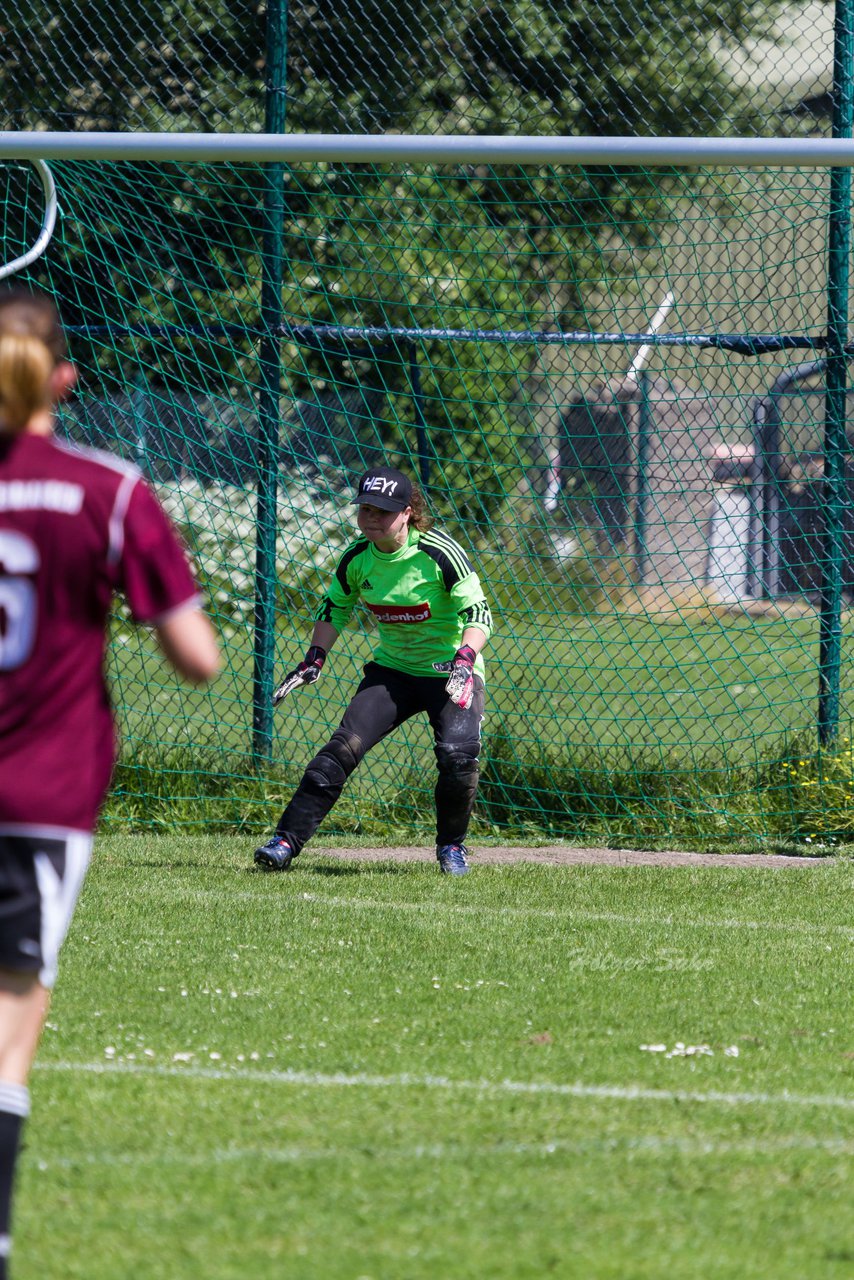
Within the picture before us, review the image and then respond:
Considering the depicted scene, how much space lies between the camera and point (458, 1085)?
14.0ft

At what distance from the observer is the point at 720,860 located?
8.06 m

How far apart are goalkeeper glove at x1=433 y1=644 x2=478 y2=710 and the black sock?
4.13 metres

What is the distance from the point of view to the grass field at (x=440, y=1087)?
3.21 meters

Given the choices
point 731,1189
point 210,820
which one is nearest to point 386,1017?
point 731,1189

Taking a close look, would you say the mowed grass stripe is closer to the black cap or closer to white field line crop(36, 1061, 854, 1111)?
the black cap

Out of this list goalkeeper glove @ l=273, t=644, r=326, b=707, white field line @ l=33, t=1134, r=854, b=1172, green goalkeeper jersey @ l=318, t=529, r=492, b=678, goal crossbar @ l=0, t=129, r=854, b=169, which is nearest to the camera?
white field line @ l=33, t=1134, r=854, b=1172

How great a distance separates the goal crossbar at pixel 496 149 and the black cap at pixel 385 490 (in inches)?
60.3

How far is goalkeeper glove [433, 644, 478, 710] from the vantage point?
691 centimetres

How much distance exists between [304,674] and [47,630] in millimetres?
4366

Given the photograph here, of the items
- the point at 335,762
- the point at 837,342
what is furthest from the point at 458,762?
the point at 837,342

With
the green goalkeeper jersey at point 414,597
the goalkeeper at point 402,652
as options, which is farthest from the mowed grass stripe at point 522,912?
the green goalkeeper jersey at point 414,597

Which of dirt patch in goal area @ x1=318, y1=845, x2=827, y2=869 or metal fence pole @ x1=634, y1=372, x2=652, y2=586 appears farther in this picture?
metal fence pole @ x1=634, y1=372, x2=652, y2=586

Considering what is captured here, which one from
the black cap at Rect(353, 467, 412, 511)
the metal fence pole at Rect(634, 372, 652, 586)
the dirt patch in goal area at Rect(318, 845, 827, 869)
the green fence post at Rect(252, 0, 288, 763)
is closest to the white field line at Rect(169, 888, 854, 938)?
the dirt patch in goal area at Rect(318, 845, 827, 869)

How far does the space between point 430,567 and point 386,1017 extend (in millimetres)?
2873
